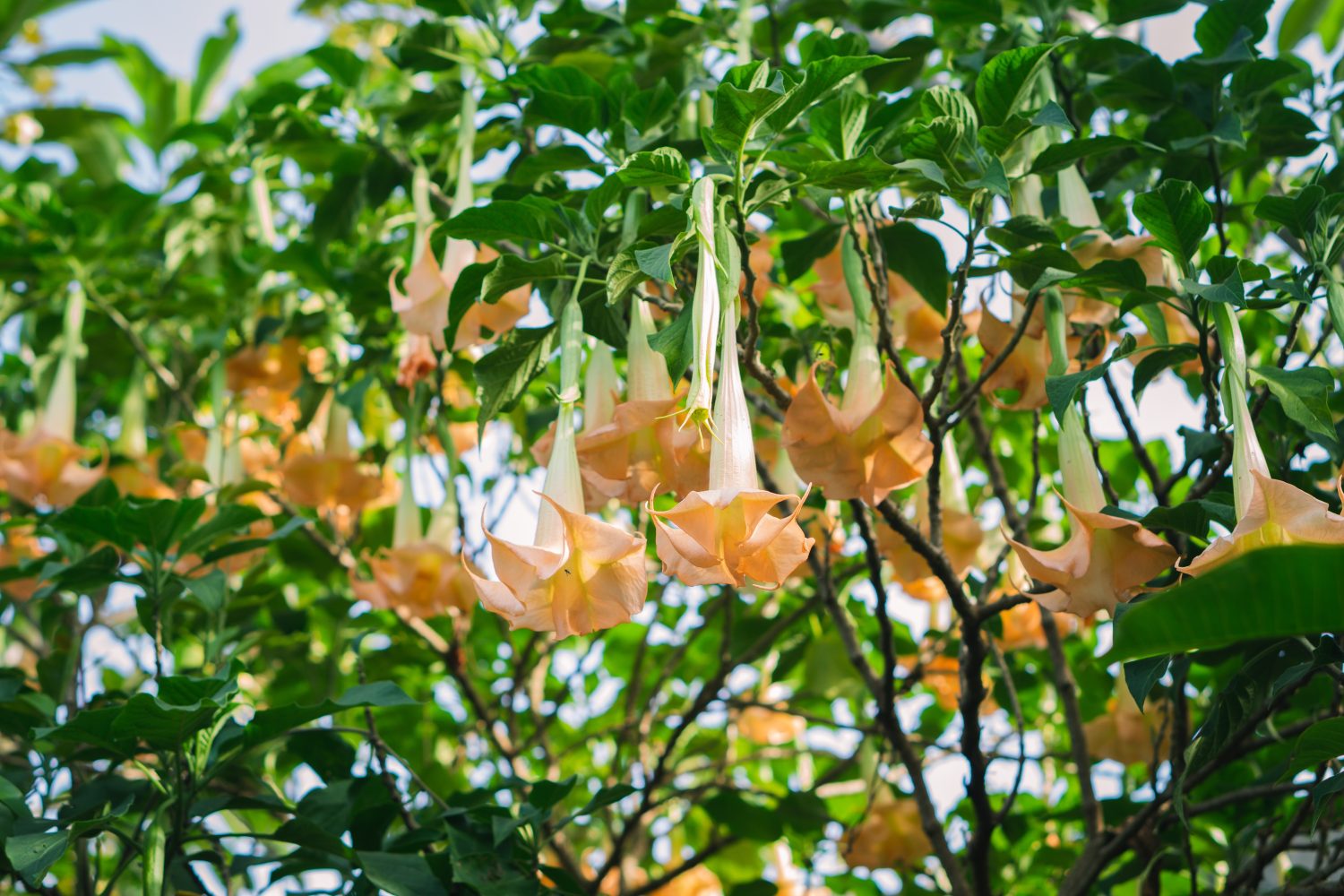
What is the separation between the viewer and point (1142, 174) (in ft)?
5.06

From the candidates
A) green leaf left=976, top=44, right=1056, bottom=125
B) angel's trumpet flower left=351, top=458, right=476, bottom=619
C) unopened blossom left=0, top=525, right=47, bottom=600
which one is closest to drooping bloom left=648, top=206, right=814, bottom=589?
green leaf left=976, top=44, right=1056, bottom=125

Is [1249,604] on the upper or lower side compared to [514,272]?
lower

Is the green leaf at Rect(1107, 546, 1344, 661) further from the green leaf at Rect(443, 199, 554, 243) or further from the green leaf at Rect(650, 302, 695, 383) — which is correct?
the green leaf at Rect(443, 199, 554, 243)

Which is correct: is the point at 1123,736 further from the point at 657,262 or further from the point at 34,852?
the point at 34,852

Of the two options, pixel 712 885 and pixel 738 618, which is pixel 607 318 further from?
pixel 712 885

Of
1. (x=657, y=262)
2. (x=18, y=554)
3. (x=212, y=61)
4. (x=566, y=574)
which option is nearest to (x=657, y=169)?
(x=657, y=262)

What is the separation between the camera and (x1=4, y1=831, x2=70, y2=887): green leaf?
0.99 meters

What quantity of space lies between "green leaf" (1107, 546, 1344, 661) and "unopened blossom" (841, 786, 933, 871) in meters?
1.23

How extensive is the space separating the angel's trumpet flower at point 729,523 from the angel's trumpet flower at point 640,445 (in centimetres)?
10

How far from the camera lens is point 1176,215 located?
1.01m

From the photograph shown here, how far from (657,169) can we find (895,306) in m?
0.53

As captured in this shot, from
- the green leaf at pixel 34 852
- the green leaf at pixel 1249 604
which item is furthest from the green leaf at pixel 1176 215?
the green leaf at pixel 34 852

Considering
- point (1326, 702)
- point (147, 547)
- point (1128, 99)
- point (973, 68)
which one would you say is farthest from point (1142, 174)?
point (147, 547)

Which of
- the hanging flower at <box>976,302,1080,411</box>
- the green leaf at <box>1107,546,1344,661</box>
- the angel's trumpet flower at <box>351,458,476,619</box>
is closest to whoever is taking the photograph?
the green leaf at <box>1107,546,1344,661</box>
